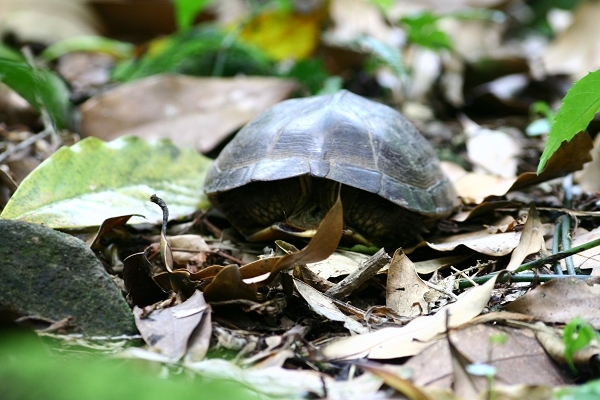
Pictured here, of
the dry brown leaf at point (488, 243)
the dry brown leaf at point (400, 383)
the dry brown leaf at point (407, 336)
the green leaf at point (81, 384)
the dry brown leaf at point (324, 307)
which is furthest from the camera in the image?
the dry brown leaf at point (488, 243)

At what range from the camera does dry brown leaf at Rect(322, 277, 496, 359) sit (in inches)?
59.9

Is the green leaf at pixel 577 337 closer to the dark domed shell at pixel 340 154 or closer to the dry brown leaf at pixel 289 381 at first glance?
the dry brown leaf at pixel 289 381

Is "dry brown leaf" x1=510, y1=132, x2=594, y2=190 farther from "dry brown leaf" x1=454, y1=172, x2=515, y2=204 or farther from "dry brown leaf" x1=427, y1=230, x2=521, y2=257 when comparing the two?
"dry brown leaf" x1=427, y1=230, x2=521, y2=257

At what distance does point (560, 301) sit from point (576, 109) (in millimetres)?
625

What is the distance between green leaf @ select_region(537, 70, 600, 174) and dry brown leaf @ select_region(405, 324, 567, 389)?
670 millimetres

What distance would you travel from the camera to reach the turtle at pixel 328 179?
2322 millimetres

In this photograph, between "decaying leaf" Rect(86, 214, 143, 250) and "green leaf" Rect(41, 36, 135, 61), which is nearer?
"decaying leaf" Rect(86, 214, 143, 250)

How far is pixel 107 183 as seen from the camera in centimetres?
247

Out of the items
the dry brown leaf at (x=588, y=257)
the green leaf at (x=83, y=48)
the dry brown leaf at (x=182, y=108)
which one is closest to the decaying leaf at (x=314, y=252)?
the dry brown leaf at (x=588, y=257)

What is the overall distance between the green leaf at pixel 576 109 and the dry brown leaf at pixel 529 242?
0.34 metres

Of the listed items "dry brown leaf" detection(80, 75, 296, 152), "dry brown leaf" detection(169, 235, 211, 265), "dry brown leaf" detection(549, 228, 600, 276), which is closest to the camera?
"dry brown leaf" detection(549, 228, 600, 276)

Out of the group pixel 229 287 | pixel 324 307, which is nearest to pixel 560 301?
pixel 324 307

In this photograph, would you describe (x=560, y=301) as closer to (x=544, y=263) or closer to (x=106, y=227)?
(x=544, y=263)

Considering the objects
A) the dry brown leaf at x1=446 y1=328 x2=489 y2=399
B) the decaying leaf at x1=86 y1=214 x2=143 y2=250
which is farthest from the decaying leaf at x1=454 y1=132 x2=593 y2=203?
the decaying leaf at x1=86 y1=214 x2=143 y2=250
